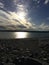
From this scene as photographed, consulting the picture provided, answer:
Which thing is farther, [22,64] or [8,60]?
[8,60]

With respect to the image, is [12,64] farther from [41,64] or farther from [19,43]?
[19,43]

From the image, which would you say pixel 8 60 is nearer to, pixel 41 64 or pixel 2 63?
pixel 2 63

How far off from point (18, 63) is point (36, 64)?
2.01ft

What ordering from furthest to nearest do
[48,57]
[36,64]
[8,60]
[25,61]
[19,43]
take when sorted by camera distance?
[19,43] → [48,57] → [8,60] → [25,61] → [36,64]

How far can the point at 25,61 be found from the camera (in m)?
5.83

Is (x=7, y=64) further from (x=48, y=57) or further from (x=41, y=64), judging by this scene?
(x=48, y=57)

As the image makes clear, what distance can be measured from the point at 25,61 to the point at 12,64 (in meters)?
0.38

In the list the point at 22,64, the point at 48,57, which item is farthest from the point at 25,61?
the point at 48,57

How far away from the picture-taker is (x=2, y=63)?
18.9 feet

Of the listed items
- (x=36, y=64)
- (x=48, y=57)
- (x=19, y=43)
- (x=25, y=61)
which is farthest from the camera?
(x=19, y=43)

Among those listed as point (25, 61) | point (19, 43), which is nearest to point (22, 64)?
point (25, 61)

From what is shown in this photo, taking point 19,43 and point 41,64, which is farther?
point 19,43

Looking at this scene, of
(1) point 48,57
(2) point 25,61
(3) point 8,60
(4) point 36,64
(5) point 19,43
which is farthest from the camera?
(5) point 19,43

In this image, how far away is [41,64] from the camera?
18.7 feet
